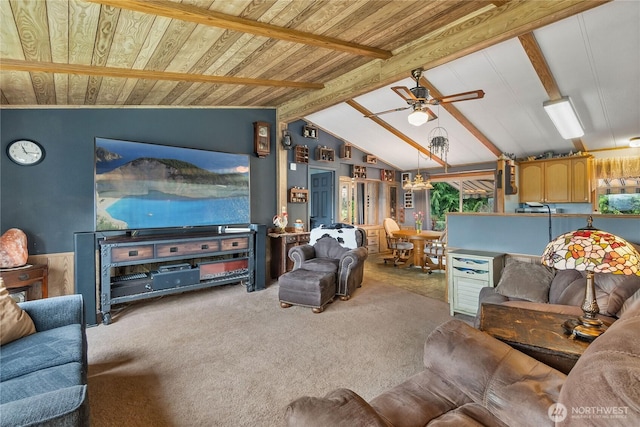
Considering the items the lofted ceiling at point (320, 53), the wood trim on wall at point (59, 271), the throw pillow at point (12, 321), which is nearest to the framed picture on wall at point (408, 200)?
the lofted ceiling at point (320, 53)

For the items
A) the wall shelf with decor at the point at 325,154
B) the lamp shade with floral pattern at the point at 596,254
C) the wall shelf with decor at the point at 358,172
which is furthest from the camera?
the wall shelf with decor at the point at 358,172

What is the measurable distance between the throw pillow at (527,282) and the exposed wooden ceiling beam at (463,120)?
2.73 meters

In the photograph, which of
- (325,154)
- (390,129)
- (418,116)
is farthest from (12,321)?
(390,129)

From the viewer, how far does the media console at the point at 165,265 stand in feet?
10.3

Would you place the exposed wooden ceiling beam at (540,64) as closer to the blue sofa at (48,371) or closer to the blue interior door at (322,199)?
the blue interior door at (322,199)

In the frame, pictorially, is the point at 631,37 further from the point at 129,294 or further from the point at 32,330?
the point at 129,294

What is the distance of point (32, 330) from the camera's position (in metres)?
1.81

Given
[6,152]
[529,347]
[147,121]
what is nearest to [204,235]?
[147,121]

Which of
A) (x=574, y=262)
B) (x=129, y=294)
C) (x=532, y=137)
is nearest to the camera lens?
(x=574, y=262)

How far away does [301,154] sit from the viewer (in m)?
5.80

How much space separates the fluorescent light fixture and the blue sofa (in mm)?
5285

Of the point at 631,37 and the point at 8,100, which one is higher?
the point at 631,37

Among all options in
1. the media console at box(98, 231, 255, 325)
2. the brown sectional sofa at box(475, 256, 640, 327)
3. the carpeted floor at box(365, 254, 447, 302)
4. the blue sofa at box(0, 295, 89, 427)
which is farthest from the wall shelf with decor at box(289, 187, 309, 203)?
the blue sofa at box(0, 295, 89, 427)

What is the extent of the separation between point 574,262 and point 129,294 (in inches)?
153
